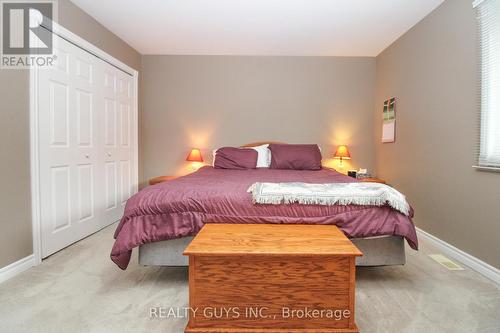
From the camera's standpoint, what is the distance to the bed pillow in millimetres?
3527

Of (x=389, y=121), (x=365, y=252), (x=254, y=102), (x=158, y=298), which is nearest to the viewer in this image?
(x=158, y=298)

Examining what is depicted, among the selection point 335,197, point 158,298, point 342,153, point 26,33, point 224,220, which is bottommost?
point 158,298

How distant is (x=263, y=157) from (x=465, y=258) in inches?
88.4

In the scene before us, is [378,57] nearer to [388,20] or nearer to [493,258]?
[388,20]

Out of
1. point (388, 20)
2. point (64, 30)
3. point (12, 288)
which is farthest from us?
point (388, 20)

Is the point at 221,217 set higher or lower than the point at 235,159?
lower

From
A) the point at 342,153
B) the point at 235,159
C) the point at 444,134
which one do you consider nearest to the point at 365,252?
the point at 444,134

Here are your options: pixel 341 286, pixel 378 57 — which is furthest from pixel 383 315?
pixel 378 57

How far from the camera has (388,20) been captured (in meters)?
2.89

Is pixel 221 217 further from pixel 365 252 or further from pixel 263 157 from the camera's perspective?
pixel 263 157

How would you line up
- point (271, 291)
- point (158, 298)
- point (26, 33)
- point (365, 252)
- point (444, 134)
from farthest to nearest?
point (444, 134) < point (26, 33) < point (365, 252) < point (158, 298) < point (271, 291)

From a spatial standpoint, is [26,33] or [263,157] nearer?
[26,33]

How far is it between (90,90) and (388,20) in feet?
10.5

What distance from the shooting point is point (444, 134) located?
251 centimetres
